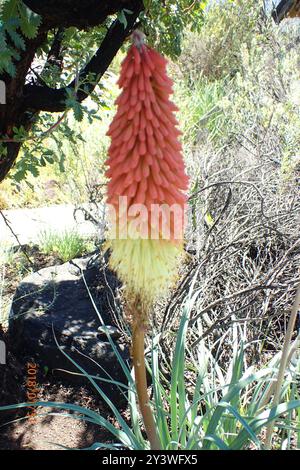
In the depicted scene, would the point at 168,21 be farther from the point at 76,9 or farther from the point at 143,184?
the point at 143,184

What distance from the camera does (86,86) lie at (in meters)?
2.33

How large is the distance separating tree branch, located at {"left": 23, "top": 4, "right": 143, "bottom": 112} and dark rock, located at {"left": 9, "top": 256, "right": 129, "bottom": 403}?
3.35 ft

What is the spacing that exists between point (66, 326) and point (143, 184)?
2170mm

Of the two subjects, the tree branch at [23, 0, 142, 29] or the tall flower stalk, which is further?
the tree branch at [23, 0, 142, 29]

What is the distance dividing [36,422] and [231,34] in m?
8.26

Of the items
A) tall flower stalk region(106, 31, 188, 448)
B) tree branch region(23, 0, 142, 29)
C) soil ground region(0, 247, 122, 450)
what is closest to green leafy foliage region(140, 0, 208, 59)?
tree branch region(23, 0, 142, 29)

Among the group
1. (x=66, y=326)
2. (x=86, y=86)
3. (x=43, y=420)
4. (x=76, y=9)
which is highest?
(x=76, y=9)

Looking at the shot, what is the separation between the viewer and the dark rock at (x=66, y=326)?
3.07m

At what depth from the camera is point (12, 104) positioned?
2342mm

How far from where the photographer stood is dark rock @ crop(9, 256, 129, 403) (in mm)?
3070

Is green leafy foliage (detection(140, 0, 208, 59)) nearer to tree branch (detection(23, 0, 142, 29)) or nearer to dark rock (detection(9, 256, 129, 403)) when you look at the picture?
tree branch (detection(23, 0, 142, 29))

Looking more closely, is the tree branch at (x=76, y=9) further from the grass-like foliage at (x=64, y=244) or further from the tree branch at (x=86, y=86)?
the grass-like foliage at (x=64, y=244)

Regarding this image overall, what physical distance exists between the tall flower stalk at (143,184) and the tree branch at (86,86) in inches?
42.1

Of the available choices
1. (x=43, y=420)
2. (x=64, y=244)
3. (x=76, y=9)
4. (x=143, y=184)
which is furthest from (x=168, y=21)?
(x=64, y=244)
